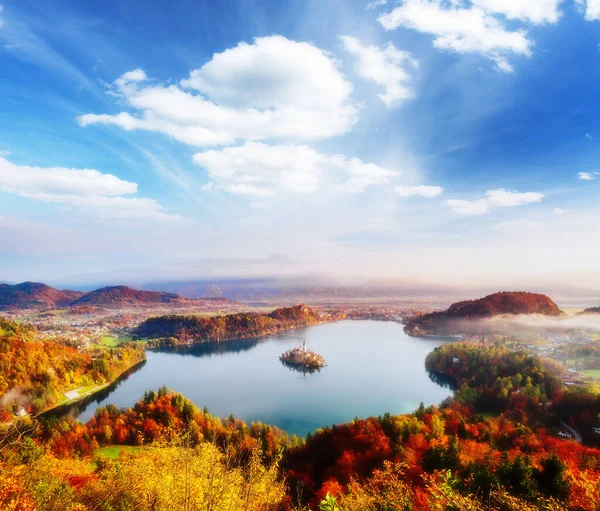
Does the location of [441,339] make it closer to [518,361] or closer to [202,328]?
[518,361]

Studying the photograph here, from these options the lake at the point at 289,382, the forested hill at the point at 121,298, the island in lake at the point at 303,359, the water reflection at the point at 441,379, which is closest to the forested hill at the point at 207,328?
the lake at the point at 289,382

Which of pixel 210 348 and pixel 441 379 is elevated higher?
pixel 441 379

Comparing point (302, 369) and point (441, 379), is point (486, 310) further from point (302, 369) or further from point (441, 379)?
point (302, 369)

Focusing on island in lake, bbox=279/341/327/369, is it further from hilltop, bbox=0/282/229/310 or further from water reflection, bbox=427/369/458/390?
hilltop, bbox=0/282/229/310

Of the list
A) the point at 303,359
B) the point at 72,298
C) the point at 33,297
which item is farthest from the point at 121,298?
the point at 303,359

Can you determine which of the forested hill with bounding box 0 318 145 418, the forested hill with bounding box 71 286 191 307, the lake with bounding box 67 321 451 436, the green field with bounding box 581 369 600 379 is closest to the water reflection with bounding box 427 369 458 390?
the lake with bounding box 67 321 451 436

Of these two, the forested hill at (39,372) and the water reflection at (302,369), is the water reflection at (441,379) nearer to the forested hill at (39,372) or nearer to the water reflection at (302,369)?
the water reflection at (302,369)
